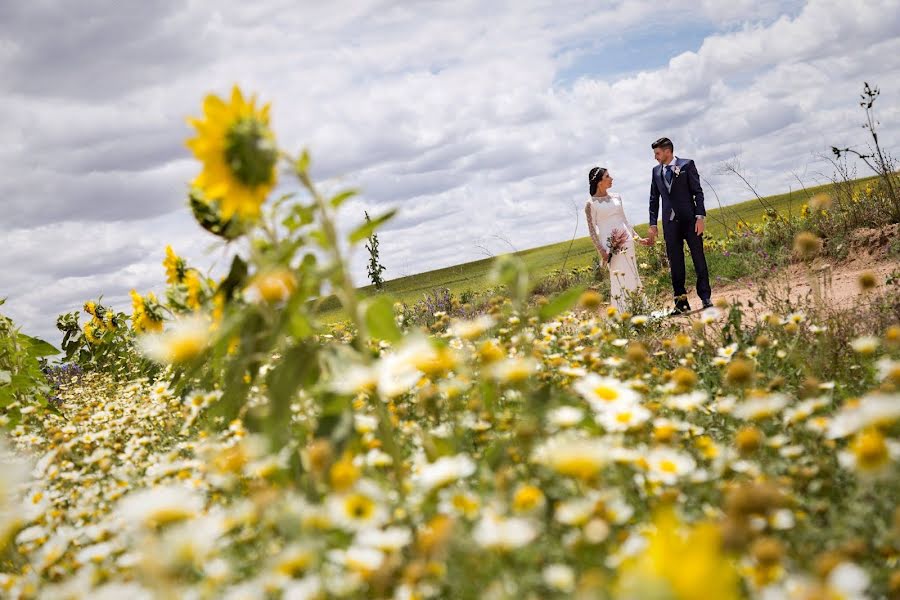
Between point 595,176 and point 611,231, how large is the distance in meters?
0.74

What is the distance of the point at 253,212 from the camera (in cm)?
204

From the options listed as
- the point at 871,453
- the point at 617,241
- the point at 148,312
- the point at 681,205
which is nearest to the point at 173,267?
the point at 148,312

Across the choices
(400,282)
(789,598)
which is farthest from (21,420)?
(400,282)

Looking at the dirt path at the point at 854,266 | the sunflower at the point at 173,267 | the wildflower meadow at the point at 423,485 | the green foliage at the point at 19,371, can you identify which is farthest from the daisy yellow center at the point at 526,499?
the dirt path at the point at 854,266

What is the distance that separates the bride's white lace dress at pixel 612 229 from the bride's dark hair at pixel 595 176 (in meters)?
0.13

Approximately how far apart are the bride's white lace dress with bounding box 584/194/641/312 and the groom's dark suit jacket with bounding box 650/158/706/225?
0.70 meters

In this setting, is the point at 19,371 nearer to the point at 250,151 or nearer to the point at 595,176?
the point at 250,151

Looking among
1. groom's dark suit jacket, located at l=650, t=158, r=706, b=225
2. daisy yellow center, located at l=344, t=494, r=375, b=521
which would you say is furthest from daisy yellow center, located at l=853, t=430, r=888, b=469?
groom's dark suit jacket, located at l=650, t=158, r=706, b=225

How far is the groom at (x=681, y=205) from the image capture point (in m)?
9.05

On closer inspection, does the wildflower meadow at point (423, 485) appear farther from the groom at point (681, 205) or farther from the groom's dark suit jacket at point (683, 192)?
the groom's dark suit jacket at point (683, 192)

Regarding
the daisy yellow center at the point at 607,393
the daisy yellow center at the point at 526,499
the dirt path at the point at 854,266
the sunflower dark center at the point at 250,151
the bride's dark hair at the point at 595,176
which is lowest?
the dirt path at the point at 854,266

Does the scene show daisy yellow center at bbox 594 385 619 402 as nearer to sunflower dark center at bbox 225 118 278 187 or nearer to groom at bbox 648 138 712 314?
sunflower dark center at bbox 225 118 278 187

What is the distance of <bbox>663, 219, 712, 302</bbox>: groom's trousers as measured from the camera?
903cm

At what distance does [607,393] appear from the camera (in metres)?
2.32
